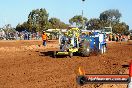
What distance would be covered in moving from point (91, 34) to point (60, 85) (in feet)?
43.6

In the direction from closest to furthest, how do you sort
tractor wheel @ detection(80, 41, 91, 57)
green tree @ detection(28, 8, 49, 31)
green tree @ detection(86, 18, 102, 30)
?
tractor wheel @ detection(80, 41, 91, 57) < green tree @ detection(28, 8, 49, 31) < green tree @ detection(86, 18, 102, 30)

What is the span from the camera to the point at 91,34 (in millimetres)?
24844

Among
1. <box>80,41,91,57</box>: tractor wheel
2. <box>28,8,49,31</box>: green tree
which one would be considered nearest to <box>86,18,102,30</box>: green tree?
<box>28,8,49,31</box>: green tree

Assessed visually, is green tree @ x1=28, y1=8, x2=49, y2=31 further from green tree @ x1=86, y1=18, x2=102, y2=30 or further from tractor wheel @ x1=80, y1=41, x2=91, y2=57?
tractor wheel @ x1=80, y1=41, x2=91, y2=57

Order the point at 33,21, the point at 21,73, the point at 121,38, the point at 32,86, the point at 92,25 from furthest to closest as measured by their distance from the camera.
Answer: the point at 92,25 < the point at 33,21 < the point at 121,38 < the point at 21,73 < the point at 32,86

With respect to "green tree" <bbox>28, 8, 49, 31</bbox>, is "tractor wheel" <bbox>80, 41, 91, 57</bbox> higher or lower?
lower

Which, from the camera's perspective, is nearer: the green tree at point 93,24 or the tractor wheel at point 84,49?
the tractor wheel at point 84,49

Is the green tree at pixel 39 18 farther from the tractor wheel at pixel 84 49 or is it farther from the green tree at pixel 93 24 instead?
the tractor wheel at pixel 84 49

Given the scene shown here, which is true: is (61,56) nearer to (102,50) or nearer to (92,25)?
(102,50)

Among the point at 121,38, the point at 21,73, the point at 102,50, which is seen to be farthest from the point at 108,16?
the point at 21,73

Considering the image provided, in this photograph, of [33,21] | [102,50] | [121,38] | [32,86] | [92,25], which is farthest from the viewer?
[92,25]

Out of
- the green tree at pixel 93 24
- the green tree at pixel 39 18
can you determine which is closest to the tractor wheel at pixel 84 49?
the green tree at pixel 39 18

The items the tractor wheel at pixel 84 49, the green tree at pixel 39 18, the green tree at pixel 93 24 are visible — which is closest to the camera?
the tractor wheel at pixel 84 49

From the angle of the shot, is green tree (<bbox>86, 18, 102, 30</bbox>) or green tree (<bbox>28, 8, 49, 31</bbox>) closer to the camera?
green tree (<bbox>28, 8, 49, 31</bbox>)
